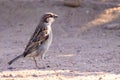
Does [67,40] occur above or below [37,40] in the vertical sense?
below

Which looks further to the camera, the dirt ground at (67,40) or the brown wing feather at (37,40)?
the brown wing feather at (37,40)

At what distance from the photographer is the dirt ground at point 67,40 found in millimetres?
9219

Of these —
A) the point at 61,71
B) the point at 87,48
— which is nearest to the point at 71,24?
the point at 87,48

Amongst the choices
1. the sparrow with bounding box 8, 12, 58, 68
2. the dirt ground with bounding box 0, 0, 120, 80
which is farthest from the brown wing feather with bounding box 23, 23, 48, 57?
the dirt ground with bounding box 0, 0, 120, 80

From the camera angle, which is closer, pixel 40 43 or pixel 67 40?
pixel 40 43

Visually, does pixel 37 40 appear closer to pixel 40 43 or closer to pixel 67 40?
pixel 40 43

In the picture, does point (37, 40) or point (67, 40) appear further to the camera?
point (67, 40)

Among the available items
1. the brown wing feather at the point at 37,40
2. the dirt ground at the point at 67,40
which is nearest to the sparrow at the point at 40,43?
the brown wing feather at the point at 37,40

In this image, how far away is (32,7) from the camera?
1547 cm

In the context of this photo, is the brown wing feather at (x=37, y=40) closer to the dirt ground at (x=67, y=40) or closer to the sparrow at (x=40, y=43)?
the sparrow at (x=40, y=43)

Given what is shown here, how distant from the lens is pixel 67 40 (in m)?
13.4

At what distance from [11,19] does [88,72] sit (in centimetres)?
637

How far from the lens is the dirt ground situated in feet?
30.2

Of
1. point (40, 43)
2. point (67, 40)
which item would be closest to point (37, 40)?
point (40, 43)
